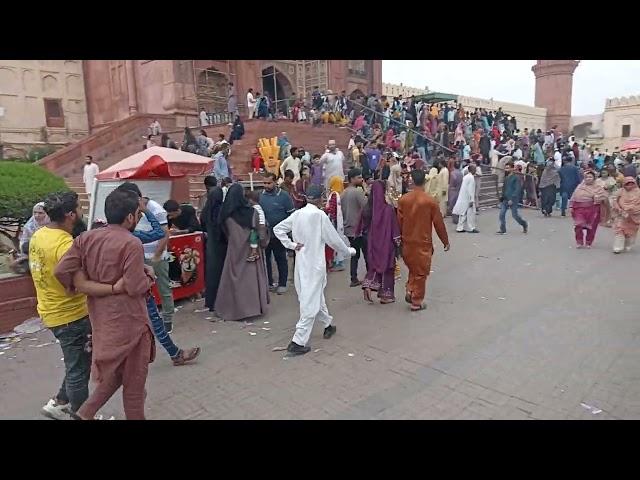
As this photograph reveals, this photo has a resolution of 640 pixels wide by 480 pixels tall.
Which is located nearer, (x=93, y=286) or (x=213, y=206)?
(x=93, y=286)

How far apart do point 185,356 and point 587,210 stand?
8.28m

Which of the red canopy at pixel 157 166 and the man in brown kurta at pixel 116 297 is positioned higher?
the red canopy at pixel 157 166

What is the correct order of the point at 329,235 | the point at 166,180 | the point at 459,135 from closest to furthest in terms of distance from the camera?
the point at 329,235
the point at 166,180
the point at 459,135

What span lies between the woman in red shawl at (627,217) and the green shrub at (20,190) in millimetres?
9750

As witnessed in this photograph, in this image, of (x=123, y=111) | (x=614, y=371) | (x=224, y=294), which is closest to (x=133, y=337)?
(x=224, y=294)

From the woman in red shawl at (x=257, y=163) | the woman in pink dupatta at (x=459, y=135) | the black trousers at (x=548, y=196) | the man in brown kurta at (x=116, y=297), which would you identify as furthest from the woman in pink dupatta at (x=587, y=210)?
the woman in pink dupatta at (x=459, y=135)

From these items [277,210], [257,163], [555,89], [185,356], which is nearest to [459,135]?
[257,163]

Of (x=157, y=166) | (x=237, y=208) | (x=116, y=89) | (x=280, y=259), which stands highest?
A: (x=116, y=89)

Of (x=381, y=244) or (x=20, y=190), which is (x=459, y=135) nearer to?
(x=381, y=244)

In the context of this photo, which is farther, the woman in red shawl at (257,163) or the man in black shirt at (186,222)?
the woman in red shawl at (257,163)

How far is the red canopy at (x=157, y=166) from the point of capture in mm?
6445

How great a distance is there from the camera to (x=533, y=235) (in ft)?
35.0

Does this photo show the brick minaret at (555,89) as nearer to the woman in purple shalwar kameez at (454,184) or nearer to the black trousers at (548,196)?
the black trousers at (548,196)

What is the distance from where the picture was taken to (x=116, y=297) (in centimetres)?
288
